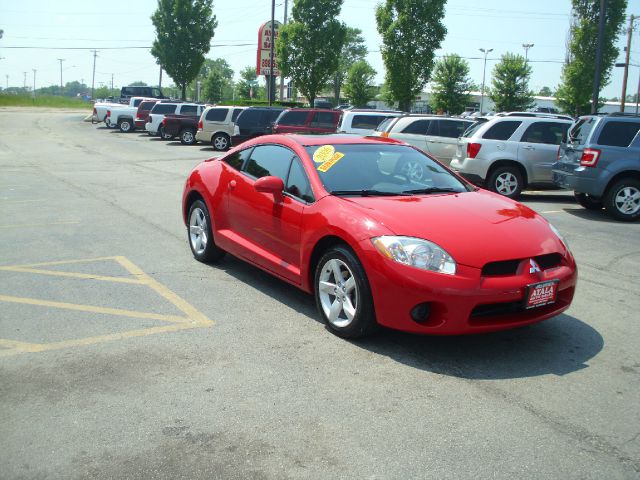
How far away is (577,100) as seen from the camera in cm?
3909

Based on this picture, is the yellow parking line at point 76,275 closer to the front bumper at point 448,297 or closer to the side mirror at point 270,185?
the side mirror at point 270,185

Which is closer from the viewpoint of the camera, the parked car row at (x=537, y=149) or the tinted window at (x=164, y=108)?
the parked car row at (x=537, y=149)

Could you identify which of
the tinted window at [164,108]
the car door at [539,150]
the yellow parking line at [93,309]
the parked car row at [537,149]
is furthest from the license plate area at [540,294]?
the tinted window at [164,108]

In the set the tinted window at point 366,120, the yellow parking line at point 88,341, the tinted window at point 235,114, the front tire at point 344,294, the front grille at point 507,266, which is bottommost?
the yellow parking line at point 88,341

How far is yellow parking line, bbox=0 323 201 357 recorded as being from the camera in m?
4.80

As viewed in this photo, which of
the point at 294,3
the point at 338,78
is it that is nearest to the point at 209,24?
the point at 294,3

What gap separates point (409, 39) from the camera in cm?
3111

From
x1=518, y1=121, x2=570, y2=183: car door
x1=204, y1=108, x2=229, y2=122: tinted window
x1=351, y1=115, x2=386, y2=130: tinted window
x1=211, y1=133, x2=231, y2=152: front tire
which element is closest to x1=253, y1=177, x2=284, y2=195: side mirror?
x1=518, y1=121, x2=570, y2=183: car door

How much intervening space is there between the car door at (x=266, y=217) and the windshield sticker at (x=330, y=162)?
35 centimetres

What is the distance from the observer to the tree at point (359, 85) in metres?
73.4

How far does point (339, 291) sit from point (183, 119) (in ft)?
87.7

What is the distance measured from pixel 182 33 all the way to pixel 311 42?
65.8ft

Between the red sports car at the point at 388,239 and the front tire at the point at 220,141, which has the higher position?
the front tire at the point at 220,141

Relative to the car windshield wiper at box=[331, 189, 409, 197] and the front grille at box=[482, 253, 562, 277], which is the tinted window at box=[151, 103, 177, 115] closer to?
the car windshield wiper at box=[331, 189, 409, 197]
